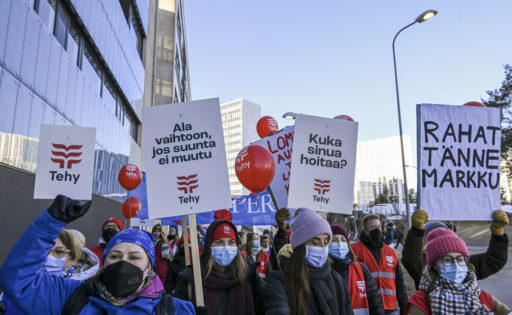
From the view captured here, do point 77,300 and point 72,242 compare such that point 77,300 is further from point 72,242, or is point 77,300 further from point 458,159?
point 458,159

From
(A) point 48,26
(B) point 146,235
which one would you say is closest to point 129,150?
(A) point 48,26

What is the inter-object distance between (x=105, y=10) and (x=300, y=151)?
46.2 ft

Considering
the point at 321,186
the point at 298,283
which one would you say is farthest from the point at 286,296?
the point at 321,186

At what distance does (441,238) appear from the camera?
9.25 feet

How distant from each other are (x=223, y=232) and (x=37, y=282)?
159cm

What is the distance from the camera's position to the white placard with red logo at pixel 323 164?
13.7 feet

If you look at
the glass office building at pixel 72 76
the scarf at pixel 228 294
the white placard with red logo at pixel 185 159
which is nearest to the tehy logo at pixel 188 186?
the white placard with red logo at pixel 185 159

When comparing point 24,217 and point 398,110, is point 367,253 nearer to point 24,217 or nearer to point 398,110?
point 24,217

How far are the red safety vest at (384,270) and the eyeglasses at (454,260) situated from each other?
195 centimetres

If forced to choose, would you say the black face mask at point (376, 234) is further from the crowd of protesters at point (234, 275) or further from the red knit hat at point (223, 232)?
the red knit hat at point (223, 232)

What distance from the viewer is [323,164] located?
14.1ft

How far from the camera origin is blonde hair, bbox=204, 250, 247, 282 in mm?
3092

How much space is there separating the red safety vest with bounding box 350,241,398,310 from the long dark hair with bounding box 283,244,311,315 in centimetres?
211

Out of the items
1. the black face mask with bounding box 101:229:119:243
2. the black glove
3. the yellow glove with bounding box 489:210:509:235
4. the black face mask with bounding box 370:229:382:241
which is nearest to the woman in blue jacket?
the black glove
